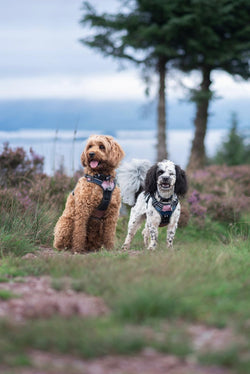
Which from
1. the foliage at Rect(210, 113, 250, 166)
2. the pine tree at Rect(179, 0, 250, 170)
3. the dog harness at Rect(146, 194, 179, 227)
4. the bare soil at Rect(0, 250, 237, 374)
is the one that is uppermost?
the pine tree at Rect(179, 0, 250, 170)

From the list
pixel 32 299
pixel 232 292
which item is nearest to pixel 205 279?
pixel 232 292

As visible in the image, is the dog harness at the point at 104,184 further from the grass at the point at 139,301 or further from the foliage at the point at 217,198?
the foliage at the point at 217,198

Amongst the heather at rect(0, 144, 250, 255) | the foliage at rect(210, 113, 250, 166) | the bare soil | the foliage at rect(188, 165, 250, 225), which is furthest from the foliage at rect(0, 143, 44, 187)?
the foliage at rect(210, 113, 250, 166)

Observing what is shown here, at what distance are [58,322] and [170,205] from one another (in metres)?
3.45

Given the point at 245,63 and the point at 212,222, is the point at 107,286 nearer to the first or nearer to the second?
the point at 212,222

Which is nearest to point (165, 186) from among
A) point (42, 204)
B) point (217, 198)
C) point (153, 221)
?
point (153, 221)

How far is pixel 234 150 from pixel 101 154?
20.2 meters

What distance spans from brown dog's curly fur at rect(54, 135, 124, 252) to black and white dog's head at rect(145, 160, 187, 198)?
1.59ft

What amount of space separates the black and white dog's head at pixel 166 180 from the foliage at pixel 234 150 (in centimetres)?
1882

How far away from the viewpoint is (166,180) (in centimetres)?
663

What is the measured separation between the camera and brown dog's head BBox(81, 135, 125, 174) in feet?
21.1

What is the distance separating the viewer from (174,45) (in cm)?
2008

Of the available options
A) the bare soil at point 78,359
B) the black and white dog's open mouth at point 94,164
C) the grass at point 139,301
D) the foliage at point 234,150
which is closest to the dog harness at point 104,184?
the black and white dog's open mouth at point 94,164

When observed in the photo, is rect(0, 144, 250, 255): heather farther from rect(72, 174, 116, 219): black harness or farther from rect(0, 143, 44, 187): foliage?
rect(72, 174, 116, 219): black harness
